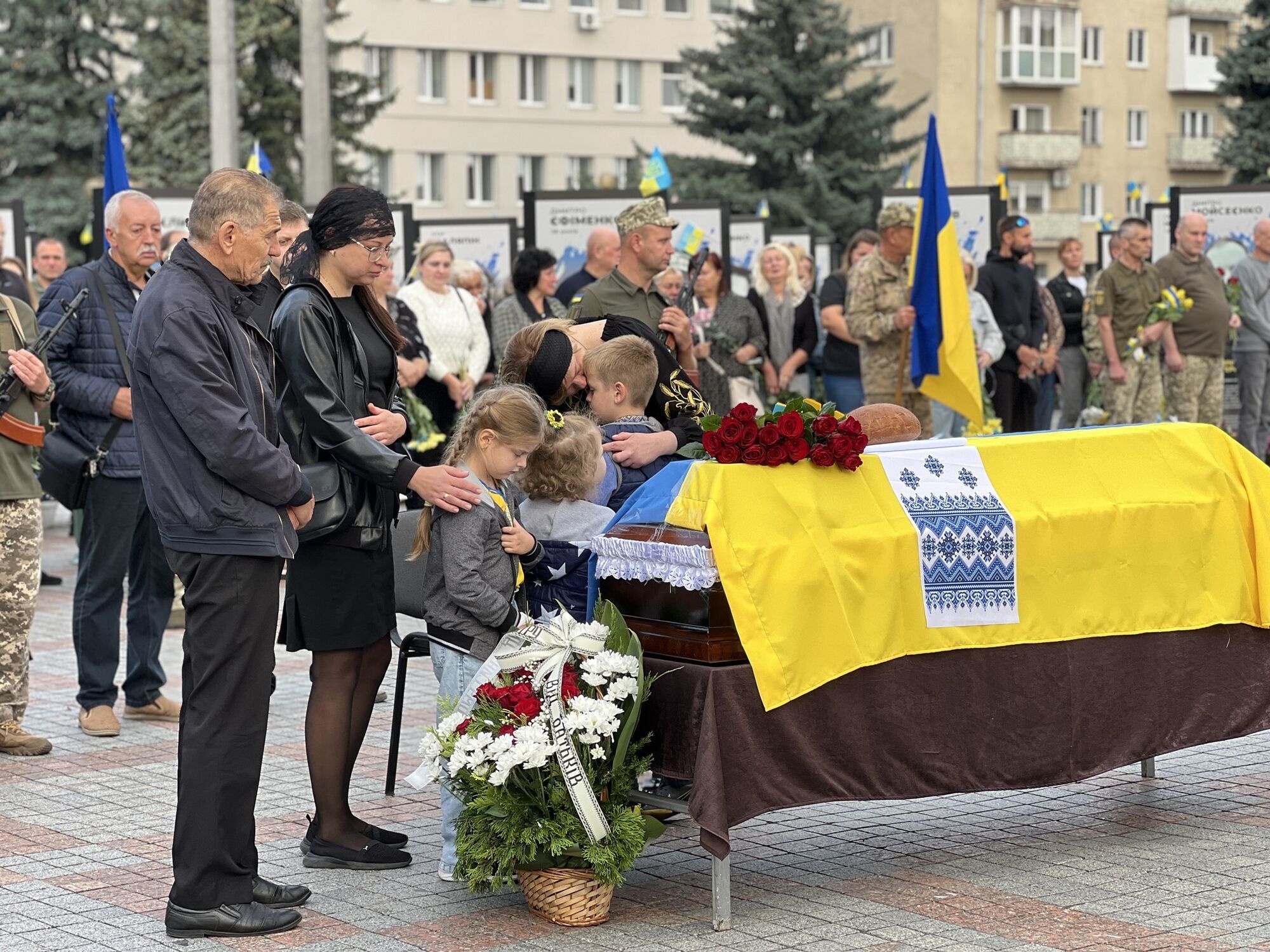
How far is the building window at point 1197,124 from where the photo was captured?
72.1 metres

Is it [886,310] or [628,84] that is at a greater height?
[628,84]

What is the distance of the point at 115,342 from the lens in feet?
27.8

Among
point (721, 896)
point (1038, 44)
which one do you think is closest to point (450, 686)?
point (721, 896)

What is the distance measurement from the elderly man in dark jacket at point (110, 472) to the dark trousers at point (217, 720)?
3026 mm

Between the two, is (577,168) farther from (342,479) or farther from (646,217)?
(342,479)

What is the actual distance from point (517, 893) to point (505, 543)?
3.50 feet

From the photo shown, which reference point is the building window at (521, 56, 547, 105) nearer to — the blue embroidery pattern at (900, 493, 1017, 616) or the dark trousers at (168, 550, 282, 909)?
the blue embroidery pattern at (900, 493, 1017, 616)

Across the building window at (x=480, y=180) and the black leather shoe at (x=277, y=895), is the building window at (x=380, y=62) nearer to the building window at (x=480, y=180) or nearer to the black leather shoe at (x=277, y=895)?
the building window at (x=480, y=180)

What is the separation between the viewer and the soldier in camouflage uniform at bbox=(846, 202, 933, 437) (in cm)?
1395

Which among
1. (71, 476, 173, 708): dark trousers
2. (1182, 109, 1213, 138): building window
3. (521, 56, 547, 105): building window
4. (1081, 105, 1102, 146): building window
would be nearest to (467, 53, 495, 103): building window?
(521, 56, 547, 105): building window

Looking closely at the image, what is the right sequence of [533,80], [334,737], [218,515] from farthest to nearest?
[533,80], [334,737], [218,515]

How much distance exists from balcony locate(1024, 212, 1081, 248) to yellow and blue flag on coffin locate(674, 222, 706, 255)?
53330 millimetres

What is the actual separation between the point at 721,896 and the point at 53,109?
42.8 metres

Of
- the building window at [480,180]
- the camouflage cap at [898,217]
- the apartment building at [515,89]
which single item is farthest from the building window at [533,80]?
the camouflage cap at [898,217]
